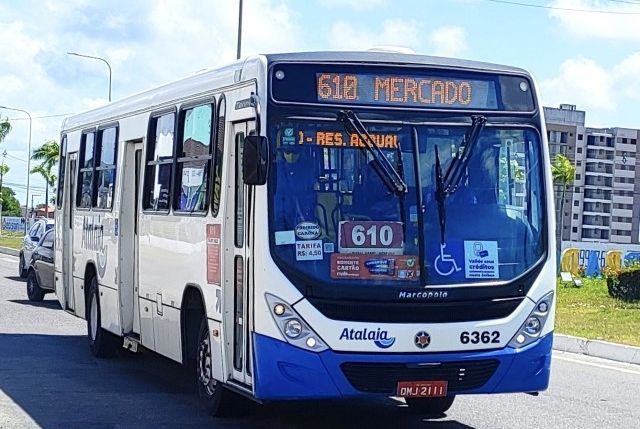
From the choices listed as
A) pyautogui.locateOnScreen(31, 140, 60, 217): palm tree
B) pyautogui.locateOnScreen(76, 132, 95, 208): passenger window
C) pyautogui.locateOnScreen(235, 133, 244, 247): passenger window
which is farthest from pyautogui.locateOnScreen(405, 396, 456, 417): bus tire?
pyautogui.locateOnScreen(31, 140, 60, 217): palm tree

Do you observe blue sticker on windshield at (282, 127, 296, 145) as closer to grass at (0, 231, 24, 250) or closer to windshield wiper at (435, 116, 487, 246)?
windshield wiper at (435, 116, 487, 246)

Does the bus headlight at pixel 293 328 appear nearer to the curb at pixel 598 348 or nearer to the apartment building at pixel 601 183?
the curb at pixel 598 348

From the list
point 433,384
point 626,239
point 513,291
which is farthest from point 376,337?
point 626,239

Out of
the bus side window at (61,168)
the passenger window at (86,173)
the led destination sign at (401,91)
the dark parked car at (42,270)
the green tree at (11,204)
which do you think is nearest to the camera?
the led destination sign at (401,91)

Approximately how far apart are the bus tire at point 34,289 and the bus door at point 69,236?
6.44m

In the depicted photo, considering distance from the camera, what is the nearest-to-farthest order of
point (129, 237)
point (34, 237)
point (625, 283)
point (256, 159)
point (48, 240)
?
point (256, 159) → point (129, 237) → point (48, 240) → point (625, 283) → point (34, 237)

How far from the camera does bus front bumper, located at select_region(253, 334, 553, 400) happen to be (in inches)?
322

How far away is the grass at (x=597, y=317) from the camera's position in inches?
676

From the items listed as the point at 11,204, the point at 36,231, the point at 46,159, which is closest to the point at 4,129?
the point at 46,159

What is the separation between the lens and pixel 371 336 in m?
8.23

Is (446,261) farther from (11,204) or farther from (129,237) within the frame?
(11,204)

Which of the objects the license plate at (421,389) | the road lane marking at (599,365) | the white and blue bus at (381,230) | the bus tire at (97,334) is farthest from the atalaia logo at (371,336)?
the road lane marking at (599,365)

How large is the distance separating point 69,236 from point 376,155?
28.7ft

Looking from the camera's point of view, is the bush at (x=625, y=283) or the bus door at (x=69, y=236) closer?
the bus door at (x=69, y=236)
